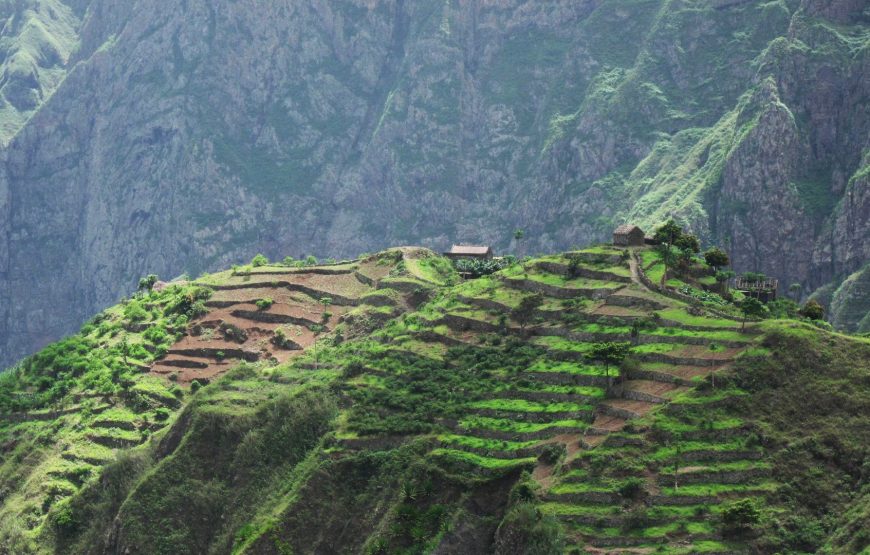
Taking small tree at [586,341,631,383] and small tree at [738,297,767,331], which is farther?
small tree at [738,297,767,331]

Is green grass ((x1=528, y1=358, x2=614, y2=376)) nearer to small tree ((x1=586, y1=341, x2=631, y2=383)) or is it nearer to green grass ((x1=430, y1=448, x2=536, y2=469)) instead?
small tree ((x1=586, y1=341, x2=631, y2=383))

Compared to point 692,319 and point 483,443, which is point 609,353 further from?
point 483,443

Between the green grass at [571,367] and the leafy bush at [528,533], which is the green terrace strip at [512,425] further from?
the leafy bush at [528,533]

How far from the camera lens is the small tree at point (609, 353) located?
577 ft

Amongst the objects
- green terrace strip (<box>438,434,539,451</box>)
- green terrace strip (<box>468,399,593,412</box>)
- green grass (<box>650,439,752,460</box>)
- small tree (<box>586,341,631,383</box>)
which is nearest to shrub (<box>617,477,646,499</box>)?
green grass (<box>650,439,752,460</box>)

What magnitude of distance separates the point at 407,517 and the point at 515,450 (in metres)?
12.9

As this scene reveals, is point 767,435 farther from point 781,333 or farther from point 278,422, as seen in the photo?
point 278,422

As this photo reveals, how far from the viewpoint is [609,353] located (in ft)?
577

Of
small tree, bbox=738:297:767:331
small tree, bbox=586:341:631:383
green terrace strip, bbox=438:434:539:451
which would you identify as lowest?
green terrace strip, bbox=438:434:539:451

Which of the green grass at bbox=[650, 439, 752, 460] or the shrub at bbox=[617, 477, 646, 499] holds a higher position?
the green grass at bbox=[650, 439, 752, 460]

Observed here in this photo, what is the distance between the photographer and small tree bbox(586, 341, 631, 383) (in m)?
176

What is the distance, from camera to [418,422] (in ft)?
609

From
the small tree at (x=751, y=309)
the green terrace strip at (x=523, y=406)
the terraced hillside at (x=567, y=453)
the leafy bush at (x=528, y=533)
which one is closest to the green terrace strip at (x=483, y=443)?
the terraced hillside at (x=567, y=453)

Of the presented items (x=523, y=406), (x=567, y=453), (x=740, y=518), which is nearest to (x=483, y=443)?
(x=523, y=406)
